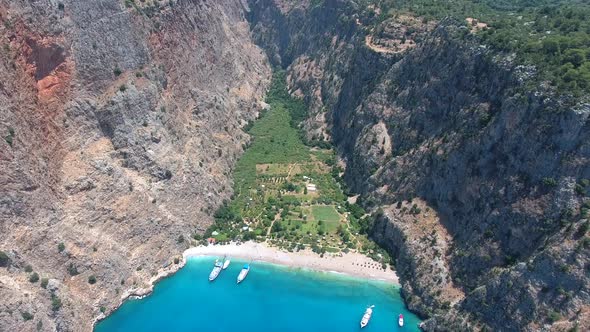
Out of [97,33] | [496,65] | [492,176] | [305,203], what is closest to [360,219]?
[305,203]

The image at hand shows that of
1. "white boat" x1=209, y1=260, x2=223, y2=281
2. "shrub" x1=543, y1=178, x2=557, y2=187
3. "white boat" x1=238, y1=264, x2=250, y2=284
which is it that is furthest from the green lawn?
"shrub" x1=543, y1=178, x2=557, y2=187

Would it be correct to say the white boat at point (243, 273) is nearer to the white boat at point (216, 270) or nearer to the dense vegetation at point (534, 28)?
the white boat at point (216, 270)

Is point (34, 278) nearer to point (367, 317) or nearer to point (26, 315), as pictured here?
point (26, 315)

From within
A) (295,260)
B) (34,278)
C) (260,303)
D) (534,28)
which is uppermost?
(534,28)

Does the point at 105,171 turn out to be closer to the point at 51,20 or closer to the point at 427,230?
the point at 51,20

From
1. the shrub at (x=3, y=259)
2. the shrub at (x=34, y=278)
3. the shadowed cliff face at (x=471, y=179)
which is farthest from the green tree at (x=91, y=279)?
the shadowed cliff face at (x=471, y=179)

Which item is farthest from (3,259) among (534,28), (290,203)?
(534,28)
